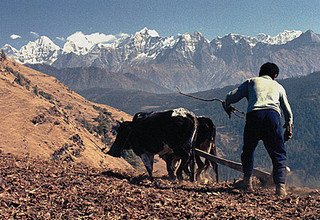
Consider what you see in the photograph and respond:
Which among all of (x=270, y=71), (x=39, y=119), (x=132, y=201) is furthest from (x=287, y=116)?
(x=39, y=119)

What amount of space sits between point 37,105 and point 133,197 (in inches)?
1870

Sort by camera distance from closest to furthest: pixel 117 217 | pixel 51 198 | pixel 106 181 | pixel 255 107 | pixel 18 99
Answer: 1. pixel 117 217
2. pixel 51 198
3. pixel 255 107
4. pixel 106 181
5. pixel 18 99

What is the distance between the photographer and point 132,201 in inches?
340

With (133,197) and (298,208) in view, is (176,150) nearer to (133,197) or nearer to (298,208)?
(133,197)

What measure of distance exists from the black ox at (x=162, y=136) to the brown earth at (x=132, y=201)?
1565 mm

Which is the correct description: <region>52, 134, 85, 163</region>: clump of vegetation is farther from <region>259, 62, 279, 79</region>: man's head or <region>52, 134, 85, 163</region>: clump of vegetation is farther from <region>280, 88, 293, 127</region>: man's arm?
<region>280, 88, 293, 127</region>: man's arm

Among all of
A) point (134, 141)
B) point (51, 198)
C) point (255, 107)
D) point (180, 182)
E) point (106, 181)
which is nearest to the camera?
point (51, 198)

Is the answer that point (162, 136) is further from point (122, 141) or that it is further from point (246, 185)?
point (246, 185)

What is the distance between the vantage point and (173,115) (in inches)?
501

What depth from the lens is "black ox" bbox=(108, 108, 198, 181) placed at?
12.5 meters

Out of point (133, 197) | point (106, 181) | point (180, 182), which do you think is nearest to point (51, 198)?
point (133, 197)

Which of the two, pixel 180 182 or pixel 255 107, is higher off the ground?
pixel 255 107

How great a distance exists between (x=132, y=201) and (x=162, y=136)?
4.47 metres

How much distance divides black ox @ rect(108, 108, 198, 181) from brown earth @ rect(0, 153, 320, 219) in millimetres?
1565
